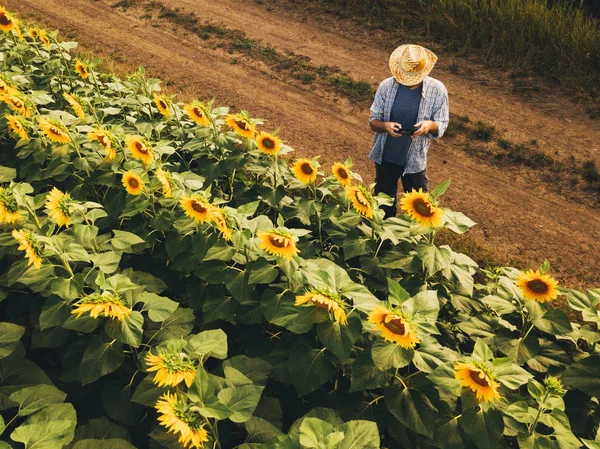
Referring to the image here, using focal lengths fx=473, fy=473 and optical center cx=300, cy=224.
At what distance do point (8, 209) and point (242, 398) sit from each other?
1.54m

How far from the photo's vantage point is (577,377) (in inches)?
87.0

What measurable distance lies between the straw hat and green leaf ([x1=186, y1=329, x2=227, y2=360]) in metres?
2.88

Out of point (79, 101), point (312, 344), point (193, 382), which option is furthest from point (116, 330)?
point (79, 101)

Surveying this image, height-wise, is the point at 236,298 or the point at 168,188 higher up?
the point at 168,188

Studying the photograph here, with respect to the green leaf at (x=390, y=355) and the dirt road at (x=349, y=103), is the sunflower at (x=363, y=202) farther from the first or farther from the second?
the dirt road at (x=349, y=103)

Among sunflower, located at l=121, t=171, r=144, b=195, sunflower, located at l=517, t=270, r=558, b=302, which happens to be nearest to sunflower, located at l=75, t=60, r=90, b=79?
sunflower, located at l=121, t=171, r=144, b=195

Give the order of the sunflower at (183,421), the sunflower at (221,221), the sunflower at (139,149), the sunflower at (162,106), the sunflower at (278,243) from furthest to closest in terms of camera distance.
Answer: the sunflower at (162,106) → the sunflower at (139,149) → the sunflower at (221,221) → the sunflower at (278,243) → the sunflower at (183,421)

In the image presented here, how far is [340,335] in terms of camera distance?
205 cm

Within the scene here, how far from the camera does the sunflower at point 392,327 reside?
192cm

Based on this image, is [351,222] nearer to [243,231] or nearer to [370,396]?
[243,231]

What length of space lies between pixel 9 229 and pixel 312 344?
5.59 feet

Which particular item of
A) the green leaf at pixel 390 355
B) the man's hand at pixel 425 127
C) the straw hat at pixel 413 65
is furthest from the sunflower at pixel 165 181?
the straw hat at pixel 413 65

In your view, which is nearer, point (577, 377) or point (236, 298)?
point (577, 377)

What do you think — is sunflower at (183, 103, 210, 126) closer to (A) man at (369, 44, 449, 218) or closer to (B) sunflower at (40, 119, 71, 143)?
(B) sunflower at (40, 119, 71, 143)
